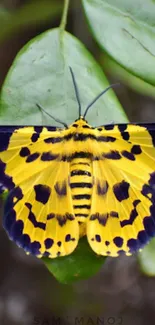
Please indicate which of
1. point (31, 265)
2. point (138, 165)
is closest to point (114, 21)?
point (138, 165)

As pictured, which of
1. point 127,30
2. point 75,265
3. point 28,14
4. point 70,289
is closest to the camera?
point 75,265

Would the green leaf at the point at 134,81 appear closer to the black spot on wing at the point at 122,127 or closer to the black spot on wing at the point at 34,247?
the black spot on wing at the point at 122,127

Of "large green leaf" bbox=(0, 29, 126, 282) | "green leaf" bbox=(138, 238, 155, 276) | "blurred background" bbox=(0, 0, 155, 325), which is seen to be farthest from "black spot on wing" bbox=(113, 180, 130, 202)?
"blurred background" bbox=(0, 0, 155, 325)

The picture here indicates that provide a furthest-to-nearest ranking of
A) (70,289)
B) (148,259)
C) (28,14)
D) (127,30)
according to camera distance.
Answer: (70,289) < (28,14) < (148,259) < (127,30)

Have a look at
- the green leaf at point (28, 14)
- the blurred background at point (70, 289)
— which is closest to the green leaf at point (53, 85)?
the green leaf at point (28, 14)

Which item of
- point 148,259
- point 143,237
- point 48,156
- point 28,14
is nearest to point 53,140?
point 48,156

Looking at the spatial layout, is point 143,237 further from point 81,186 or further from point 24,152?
point 24,152

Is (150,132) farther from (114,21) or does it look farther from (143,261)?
(143,261)

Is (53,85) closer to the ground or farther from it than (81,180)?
farther from it
